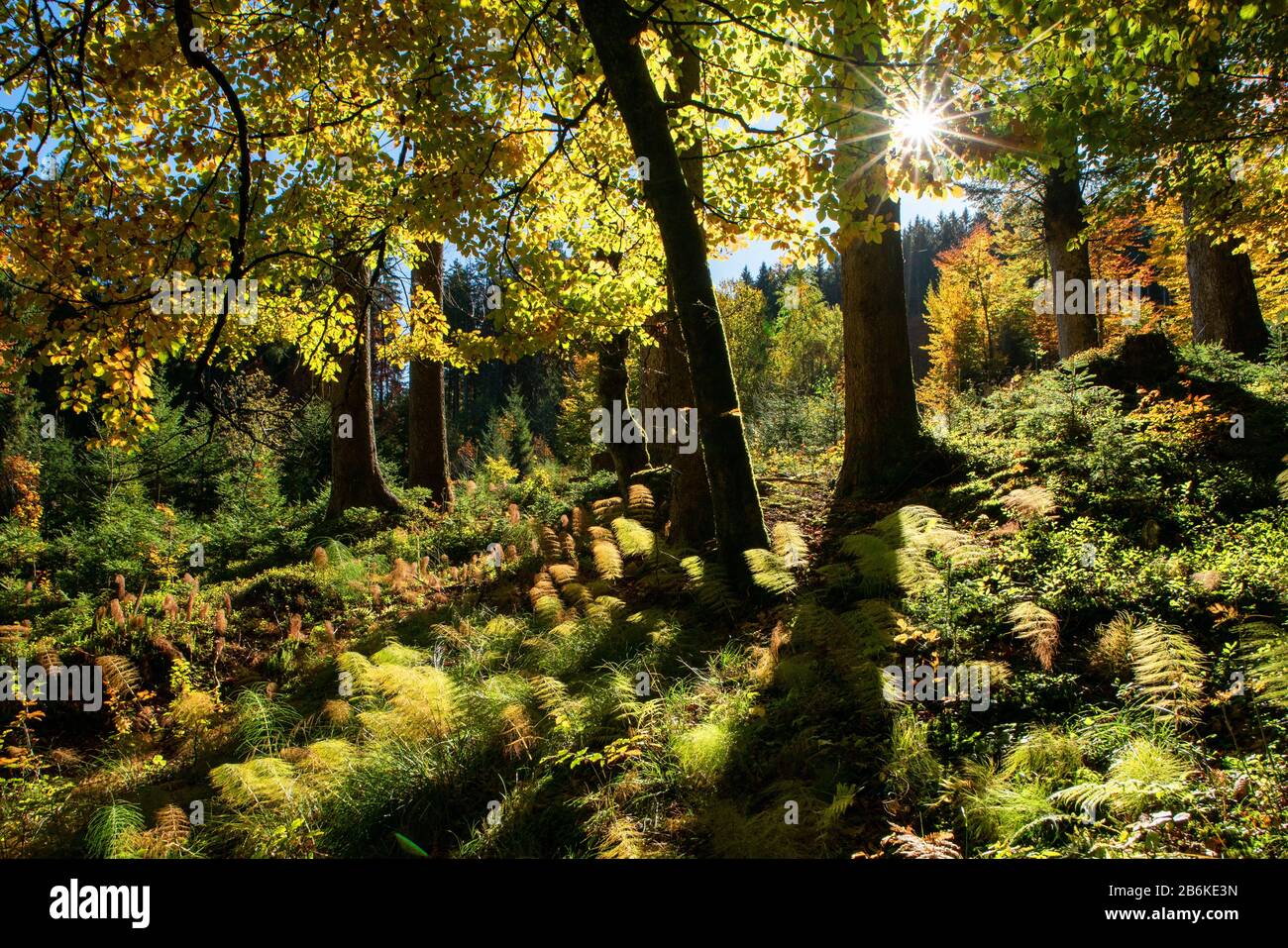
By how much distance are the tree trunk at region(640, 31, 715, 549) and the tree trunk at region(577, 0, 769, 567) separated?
797mm

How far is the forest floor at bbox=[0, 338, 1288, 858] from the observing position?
2.91 metres

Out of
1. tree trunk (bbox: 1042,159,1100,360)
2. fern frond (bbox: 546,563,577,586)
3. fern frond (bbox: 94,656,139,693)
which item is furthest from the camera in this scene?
tree trunk (bbox: 1042,159,1100,360)

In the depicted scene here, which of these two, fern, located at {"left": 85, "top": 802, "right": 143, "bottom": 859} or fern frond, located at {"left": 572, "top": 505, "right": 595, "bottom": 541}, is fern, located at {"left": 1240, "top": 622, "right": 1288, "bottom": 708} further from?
fern frond, located at {"left": 572, "top": 505, "right": 595, "bottom": 541}

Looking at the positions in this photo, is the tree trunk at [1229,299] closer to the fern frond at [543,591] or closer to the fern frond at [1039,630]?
the fern frond at [1039,630]

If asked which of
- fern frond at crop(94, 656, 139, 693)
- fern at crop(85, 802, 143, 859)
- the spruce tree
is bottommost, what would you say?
fern at crop(85, 802, 143, 859)

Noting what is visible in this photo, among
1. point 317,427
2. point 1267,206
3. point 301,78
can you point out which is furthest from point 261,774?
point 317,427

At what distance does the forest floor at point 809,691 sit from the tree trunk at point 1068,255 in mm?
7377

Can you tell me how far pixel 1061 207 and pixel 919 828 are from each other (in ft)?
57.8

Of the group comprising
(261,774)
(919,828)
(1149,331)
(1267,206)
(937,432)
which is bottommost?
(261,774)

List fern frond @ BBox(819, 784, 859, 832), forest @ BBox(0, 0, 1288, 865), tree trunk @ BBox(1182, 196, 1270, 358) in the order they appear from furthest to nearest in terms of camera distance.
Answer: tree trunk @ BBox(1182, 196, 1270, 358), forest @ BBox(0, 0, 1288, 865), fern frond @ BBox(819, 784, 859, 832)

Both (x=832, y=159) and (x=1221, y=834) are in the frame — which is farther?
(x=832, y=159)

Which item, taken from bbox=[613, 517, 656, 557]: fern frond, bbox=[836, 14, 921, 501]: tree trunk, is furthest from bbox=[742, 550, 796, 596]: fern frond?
bbox=[836, 14, 921, 501]: tree trunk
